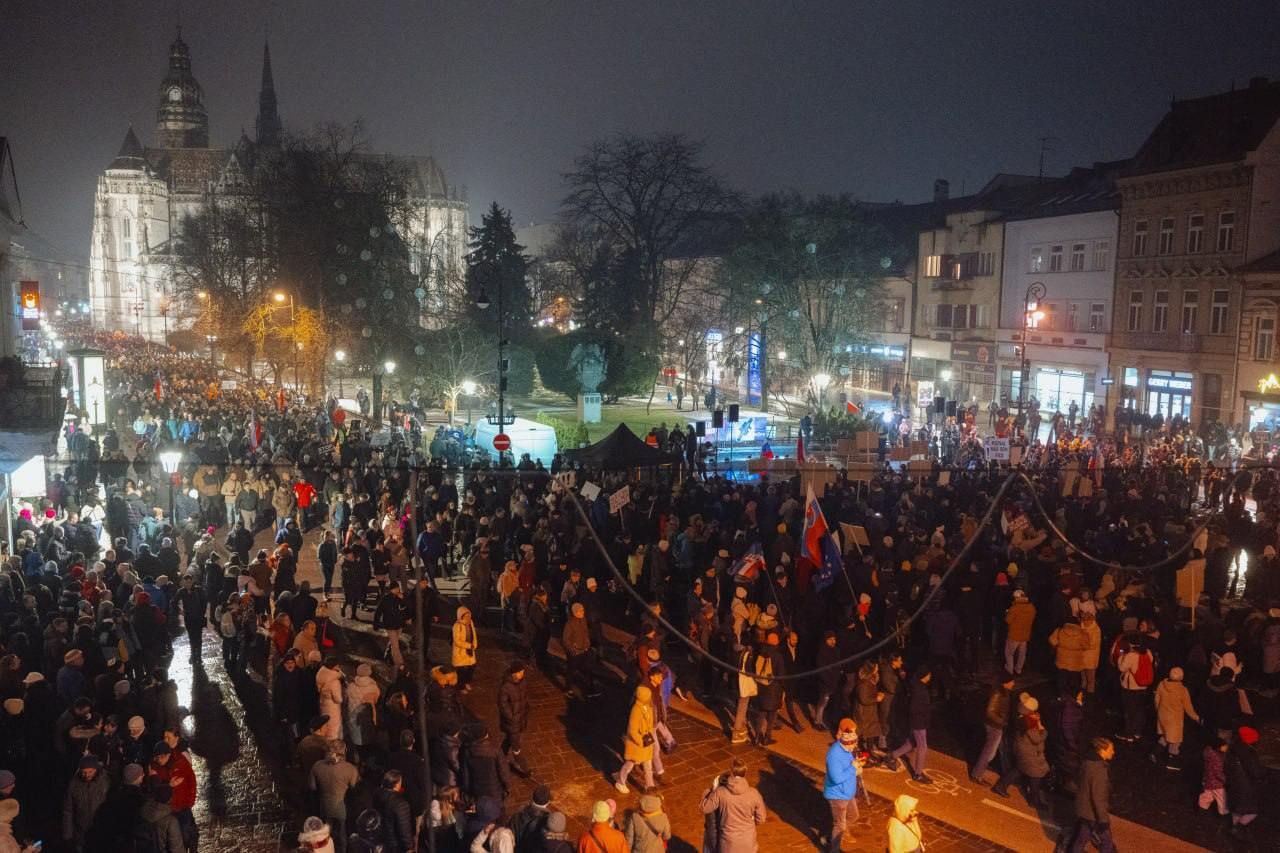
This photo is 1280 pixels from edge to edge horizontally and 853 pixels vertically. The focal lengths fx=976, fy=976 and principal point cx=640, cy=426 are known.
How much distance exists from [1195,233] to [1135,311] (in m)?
3.79

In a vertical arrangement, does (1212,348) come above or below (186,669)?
above

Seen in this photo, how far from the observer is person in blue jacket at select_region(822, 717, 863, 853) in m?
8.27

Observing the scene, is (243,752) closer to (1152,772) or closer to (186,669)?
(186,669)

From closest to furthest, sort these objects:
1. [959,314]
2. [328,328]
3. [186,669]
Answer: [186,669], [328,328], [959,314]

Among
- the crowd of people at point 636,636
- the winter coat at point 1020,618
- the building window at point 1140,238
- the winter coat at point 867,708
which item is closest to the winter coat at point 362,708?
the crowd of people at point 636,636

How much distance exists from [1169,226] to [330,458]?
30.5 m

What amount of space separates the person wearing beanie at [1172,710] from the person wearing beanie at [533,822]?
661 centimetres

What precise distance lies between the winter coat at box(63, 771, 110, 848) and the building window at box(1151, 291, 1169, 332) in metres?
37.1

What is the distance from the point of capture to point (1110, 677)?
11.4 meters

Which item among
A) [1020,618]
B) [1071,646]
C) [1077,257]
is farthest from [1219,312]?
[1071,646]

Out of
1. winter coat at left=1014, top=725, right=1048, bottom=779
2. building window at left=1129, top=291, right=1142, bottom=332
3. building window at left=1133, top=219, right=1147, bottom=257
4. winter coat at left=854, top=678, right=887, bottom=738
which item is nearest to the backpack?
winter coat at left=1014, top=725, right=1048, bottom=779

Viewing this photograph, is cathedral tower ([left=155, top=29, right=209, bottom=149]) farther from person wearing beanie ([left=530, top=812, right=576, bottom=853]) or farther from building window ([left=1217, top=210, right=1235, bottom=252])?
person wearing beanie ([left=530, top=812, right=576, bottom=853])

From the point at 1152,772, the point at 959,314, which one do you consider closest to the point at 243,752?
the point at 1152,772

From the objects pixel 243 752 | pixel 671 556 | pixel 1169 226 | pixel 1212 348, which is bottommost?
pixel 243 752
